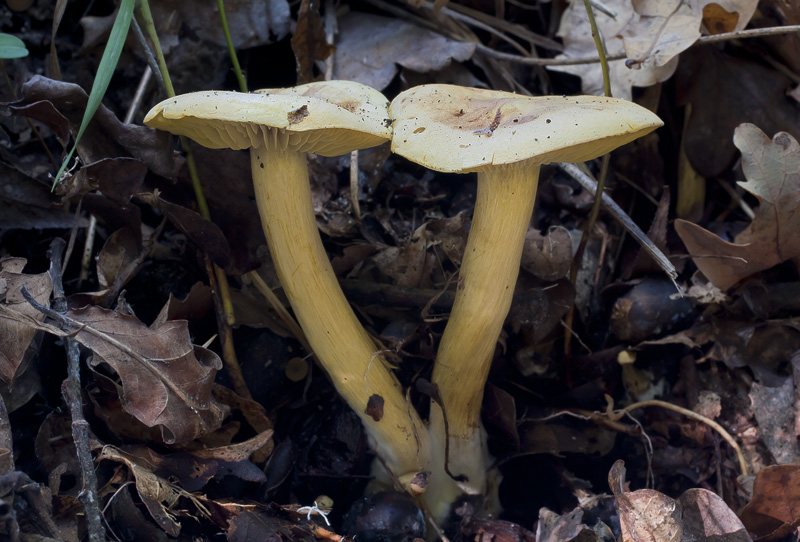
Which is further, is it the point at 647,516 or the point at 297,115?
the point at 647,516

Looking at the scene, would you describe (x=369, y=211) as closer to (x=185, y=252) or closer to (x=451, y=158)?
(x=185, y=252)

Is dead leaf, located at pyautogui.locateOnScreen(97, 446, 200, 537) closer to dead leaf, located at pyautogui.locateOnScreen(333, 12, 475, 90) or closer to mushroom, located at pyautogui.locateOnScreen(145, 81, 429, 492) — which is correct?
mushroom, located at pyautogui.locateOnScreen(145, 81, 429, 492)

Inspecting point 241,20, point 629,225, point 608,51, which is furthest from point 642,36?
point 241,20

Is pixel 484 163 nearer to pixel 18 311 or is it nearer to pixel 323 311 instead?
pixel 323 311

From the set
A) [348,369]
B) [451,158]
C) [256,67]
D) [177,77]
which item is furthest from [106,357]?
[256,67]

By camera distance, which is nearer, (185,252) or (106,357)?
(106,357)

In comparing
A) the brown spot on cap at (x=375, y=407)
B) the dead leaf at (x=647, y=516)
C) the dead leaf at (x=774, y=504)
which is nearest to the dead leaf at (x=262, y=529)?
the brown spot on cap at (x=375, y=407)
